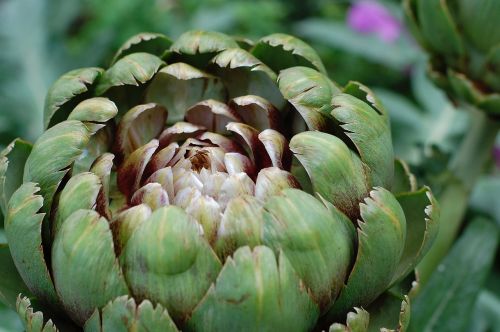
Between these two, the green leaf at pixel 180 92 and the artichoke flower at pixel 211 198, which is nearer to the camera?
the artichoke flower at pixel 211 198

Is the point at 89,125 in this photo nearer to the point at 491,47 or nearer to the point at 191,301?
the point at 191,301

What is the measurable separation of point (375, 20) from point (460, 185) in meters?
0.85

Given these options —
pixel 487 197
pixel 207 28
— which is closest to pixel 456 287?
pixel 487 197

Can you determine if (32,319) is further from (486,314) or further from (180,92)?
(486,314)

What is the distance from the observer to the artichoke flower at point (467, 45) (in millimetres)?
1252

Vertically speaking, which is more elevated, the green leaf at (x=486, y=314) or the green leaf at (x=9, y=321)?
the green leaf at (x=9, y=321)

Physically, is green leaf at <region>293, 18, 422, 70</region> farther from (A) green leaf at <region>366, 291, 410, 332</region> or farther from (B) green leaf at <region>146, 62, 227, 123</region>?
(A) green leaf at <region>366, 291, 410, 332</region>

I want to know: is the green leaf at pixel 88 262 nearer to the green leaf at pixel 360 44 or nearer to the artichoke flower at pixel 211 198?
the artichoke flower at pixel 211 198

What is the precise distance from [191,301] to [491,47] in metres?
0.67

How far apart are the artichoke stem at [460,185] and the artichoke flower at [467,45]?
0.41 ft

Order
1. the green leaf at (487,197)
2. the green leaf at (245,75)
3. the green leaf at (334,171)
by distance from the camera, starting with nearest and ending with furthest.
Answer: the green leaf at (334,171)
the green leaf at (245,75)
the green leaf at (487,197)

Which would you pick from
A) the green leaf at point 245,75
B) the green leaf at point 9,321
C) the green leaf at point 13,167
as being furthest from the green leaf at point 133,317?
the green leaf at point 9,321

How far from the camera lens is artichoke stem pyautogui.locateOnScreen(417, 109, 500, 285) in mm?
1439

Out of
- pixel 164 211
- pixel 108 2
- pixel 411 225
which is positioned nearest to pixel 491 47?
pixel 411 225
